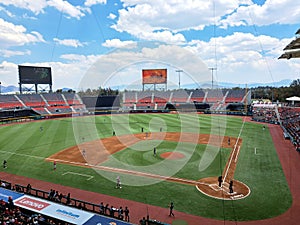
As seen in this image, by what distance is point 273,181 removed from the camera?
1966 cm

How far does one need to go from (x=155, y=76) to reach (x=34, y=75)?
4110cm

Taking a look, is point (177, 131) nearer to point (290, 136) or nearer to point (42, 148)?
point (290, 136)

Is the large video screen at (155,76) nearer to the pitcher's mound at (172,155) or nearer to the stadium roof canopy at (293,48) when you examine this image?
the pitcher's mound at (172,155)

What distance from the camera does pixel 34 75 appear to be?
229 ft

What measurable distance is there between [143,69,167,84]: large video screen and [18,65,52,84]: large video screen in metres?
33.7

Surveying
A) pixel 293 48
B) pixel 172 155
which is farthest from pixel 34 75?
pixel 293 48

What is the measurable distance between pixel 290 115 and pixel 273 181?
35.5 meters

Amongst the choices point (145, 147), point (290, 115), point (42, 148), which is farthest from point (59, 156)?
point (290, 115)

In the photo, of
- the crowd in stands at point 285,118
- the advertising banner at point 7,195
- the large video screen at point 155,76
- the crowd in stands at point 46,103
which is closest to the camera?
the advertising banner at point 7,195

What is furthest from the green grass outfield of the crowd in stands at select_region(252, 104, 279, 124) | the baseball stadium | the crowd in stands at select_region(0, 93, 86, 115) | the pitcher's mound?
the crowd in stands at select_region(0, 93, 86, 115)

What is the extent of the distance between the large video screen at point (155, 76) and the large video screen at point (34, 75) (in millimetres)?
33692

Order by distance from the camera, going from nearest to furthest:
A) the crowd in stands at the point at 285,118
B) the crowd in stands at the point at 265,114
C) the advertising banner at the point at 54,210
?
1. the advertising banner at the point at 54,210
2. the crowd in stands at the point at 285,118
3. the crowd in stands at the point at 265,114

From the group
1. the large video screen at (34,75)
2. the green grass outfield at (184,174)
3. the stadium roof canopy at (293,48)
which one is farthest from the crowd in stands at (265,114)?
the large video screen at (34,75)

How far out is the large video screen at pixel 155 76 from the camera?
85812mm
